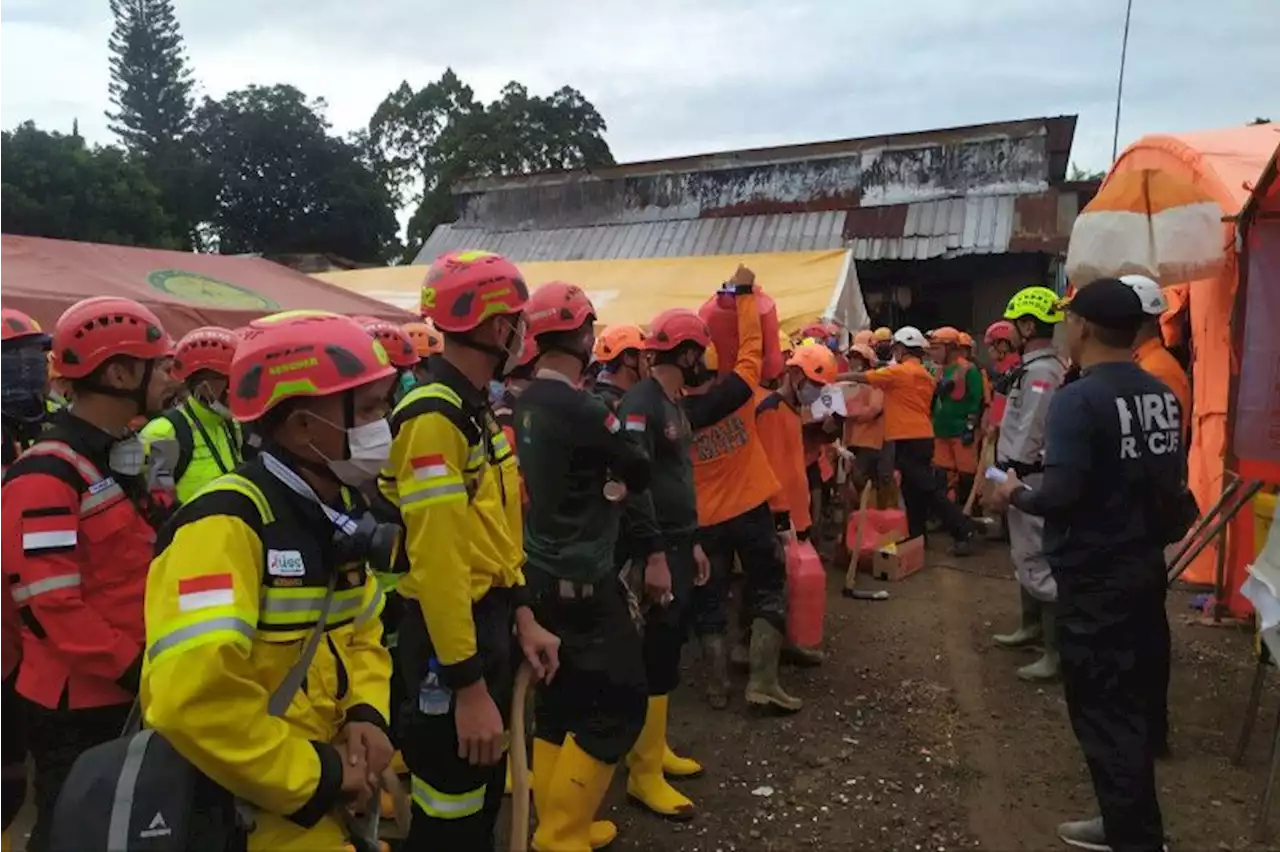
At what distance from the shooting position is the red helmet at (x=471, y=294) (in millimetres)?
2979

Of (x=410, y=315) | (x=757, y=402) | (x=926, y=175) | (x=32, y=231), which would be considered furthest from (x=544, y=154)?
(x=757, y=402)

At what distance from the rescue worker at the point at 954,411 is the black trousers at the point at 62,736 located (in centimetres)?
930

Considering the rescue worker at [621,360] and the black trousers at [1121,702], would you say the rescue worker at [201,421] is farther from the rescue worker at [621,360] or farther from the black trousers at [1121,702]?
the black trousers at [1121,702]

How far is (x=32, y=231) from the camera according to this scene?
85.7ft

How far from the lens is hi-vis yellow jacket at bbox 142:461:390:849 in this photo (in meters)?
1.82

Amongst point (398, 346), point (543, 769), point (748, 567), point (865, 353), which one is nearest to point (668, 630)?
point (543, 769)

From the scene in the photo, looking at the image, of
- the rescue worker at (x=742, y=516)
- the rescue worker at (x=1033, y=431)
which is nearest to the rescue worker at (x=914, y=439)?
the rescue worker at (x=1033, y=431)

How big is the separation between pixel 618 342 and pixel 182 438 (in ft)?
9.77

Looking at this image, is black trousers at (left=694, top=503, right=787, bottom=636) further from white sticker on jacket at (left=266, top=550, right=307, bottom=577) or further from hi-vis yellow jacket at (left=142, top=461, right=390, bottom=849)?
white sticker on jacket at (left=266, top=550, right=307, bottom=577)

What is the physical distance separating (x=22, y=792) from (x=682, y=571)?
2.99 meters

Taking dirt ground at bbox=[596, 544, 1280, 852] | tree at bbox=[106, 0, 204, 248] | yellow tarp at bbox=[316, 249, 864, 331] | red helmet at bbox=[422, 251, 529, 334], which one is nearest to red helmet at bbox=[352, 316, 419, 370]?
red helmet at bbox=[422, 251, 529, 334]

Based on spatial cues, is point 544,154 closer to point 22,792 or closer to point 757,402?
point 757,402

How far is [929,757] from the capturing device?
5.05 m

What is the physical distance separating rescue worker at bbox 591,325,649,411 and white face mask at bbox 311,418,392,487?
11.9 feet
